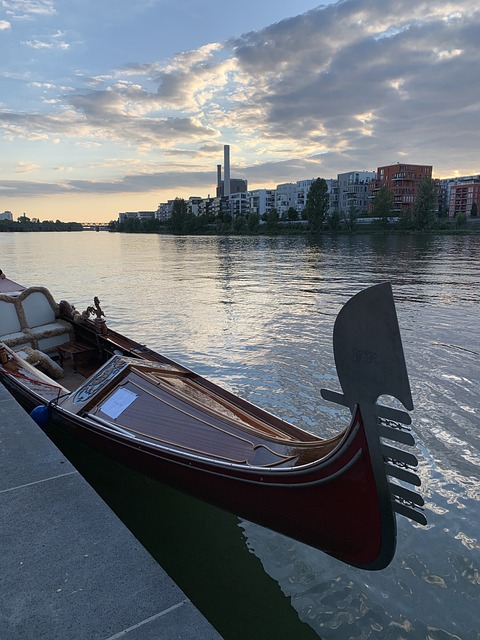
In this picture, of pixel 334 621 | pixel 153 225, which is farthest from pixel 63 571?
pixel 153 225

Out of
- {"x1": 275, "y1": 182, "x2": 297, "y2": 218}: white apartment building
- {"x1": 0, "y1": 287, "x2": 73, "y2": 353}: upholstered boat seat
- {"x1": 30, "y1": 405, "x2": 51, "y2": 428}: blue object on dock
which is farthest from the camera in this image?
{"x1": 275, "y1": 182, "x2": 297, "y2": 218}: white apartment building

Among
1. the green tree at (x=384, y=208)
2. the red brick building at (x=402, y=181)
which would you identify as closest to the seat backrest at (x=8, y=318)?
the green tree at (x=384, y=208)

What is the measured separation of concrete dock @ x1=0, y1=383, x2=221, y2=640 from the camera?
1.69 meters

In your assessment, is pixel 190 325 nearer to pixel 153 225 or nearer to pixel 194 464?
pixel 194 464

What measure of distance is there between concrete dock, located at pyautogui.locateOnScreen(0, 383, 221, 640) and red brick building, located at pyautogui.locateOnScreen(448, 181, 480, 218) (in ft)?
351

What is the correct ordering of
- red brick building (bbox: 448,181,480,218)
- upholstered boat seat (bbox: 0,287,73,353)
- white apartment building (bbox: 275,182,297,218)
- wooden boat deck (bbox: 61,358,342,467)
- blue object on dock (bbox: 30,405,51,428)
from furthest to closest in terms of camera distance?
white apartment building (bbox: 275,182,297,218), red brick building (bbox: 448,181,480,218), upholstered boat seat (bbox: 0,287,73,353), blue object on dock (bbox: 30,405,51,428), wooden boat deck (bbox: 61,358,342,467)

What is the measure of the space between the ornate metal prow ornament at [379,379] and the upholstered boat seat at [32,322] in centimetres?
624

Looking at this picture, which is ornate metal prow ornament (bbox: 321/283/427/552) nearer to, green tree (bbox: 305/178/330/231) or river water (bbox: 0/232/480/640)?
river water (bbox: 0/232/480/640)

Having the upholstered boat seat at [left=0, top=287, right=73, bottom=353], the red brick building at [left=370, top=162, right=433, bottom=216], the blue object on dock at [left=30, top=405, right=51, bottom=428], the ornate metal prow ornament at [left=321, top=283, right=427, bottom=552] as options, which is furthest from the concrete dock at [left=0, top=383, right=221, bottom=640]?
the red brick building at [left=370, top=162, right=433, bottom=216]

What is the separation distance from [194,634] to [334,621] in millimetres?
1966

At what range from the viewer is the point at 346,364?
239cm

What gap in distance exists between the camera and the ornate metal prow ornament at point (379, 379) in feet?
7.30

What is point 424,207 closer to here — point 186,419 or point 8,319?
point 8,319

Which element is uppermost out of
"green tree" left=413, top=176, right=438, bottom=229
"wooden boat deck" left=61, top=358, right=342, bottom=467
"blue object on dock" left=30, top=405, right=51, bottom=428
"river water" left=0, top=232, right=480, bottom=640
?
"green tree" left=413, top=176, right=438, bottom=229
